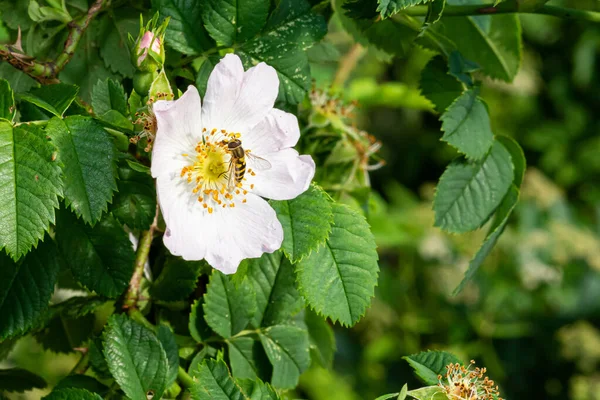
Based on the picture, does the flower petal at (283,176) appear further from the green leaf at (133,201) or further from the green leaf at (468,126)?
the green leaf at (468,126)

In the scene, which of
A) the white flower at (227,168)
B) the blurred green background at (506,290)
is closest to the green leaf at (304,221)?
the white flower at (227,168)

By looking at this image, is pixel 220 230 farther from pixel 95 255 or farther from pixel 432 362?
pixel 432 362

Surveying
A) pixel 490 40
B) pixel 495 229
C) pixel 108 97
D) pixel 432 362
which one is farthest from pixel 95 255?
pixel 490 40

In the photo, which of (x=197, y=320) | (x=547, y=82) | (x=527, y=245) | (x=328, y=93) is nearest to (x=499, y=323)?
(x=527, y=245)

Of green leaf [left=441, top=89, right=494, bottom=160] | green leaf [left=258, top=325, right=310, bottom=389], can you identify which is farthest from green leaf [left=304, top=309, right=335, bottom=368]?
green leaf [left=441, top=89, right=494, bottom=160]

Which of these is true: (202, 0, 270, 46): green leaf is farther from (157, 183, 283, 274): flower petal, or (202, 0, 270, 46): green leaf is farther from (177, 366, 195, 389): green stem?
(177, 366, 195, 389): green stem

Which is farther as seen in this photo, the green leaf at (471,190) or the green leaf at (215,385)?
the green leaf at (471,190)
